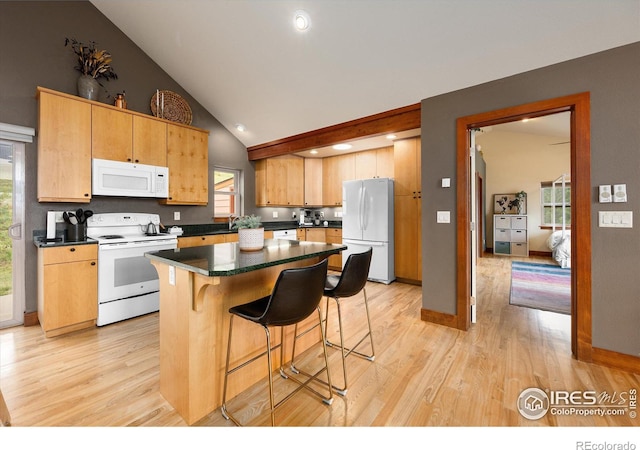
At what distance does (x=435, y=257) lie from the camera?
285 centimetres

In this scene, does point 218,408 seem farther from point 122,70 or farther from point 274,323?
point 122,70

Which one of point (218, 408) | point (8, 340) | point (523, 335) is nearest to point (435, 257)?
point (523, 335)

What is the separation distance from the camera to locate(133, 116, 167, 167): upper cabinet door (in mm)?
3299

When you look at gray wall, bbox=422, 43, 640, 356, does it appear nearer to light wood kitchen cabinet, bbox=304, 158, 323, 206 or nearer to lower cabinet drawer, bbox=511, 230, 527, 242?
light wood kitchen cabinet, bbox=304, 158, 323, 206

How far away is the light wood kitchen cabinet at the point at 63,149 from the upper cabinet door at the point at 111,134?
60 mm

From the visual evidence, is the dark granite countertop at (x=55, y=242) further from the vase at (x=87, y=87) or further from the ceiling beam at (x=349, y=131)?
the ceiling beam at (x=349, y=131)

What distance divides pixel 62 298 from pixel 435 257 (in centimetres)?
363

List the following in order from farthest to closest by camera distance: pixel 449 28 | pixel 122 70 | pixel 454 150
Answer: pixel 122 70
pixel 454 150
pixel 449 28

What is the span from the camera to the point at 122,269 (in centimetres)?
287

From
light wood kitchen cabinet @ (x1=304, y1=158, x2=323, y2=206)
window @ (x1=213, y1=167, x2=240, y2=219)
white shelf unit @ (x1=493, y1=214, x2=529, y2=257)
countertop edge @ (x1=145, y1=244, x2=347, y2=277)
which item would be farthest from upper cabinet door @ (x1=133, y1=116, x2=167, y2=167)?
white shelf unit @ (x1=493, y1=214, x2=529, y2=257)

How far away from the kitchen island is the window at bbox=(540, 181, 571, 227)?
316 inches

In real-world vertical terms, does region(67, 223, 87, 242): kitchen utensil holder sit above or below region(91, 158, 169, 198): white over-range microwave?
below

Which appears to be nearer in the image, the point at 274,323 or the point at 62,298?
the point at 274,323

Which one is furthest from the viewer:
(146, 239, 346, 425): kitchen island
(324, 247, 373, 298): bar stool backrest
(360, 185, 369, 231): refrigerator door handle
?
(360, 185, 369, 231): refrigerator door handle
